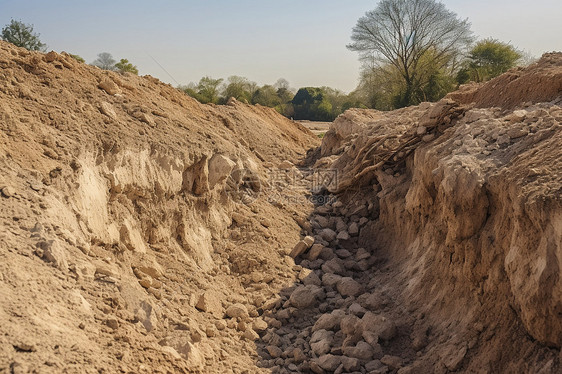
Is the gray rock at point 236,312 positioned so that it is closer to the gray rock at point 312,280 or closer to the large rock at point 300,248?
the gray rock at point 312,280

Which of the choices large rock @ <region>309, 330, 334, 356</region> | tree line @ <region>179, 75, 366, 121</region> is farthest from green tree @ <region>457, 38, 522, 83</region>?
large rock @ <region>309, 330, 334, 356</region>

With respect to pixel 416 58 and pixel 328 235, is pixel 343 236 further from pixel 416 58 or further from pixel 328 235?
pixel 416 58

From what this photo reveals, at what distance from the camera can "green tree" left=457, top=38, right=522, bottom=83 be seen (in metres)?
19.4

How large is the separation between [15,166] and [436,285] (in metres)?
4.35

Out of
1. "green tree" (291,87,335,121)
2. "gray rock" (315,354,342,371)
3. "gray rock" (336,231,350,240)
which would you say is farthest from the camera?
"green tree" (291,87,335,121)

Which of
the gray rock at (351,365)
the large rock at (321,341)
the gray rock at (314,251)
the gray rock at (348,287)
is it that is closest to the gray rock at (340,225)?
the gray rock at (314,251)

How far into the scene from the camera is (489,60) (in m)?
19.8

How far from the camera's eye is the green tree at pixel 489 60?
19359 millimetres

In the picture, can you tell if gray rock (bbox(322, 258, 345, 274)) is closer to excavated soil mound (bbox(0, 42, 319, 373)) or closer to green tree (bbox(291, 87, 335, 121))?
excavated soil mound (bbox(0, 42, 319, 373))

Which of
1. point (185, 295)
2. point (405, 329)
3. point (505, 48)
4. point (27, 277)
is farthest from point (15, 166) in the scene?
point (505, 48)

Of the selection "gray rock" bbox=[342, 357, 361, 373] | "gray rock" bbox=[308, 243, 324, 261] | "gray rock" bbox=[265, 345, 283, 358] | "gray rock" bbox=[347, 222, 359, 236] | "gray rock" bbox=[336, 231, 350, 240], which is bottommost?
"gray rock" bbox=[342, 357, 361, 373]

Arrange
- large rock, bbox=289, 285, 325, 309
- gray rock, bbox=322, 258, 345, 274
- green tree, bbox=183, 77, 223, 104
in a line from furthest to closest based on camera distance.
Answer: green tree, bbox=183, 77, 223, 104 → gray rock, bbox=322, 258, 345, 274 → large rock, bbox=289, 285, 325, 309

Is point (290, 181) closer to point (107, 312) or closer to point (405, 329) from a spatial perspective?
point (405, 329)

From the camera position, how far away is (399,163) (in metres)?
8.52
